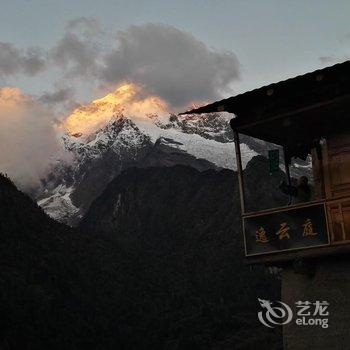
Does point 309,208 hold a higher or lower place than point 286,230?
higher

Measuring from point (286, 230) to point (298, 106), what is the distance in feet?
9.95

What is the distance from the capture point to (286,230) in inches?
595

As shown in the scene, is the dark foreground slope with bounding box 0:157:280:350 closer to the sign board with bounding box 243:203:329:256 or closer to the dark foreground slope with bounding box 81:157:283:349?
the dark foreground slope with bounding box 81:157:283:349

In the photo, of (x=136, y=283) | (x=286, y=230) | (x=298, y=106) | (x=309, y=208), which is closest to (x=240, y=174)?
(x=286, y=230)

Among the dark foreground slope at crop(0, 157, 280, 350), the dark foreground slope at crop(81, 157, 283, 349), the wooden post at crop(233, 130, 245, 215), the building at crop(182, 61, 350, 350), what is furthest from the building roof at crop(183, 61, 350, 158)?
the dark foreground slope at crop(81, 157, 283, 349)

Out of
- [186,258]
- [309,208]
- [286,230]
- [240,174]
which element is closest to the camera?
[309,208]

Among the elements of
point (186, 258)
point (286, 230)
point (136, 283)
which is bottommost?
point (136, 283)

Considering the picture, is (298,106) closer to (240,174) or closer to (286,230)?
(240,174)

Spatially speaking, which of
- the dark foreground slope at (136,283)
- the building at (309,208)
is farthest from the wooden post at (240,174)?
the dark foreground slope at (136,283)

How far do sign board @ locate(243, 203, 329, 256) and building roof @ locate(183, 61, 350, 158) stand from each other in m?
2.34

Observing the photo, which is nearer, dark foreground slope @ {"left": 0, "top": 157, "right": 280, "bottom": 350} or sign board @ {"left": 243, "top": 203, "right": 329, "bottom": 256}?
sign board @ {"left": 243, "top": 203, "right": 329, "bottom": 256}

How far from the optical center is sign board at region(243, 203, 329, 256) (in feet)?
47.8

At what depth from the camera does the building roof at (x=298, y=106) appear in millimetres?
14883

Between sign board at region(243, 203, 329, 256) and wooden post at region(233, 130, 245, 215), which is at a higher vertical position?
wooden post at region(233, 130, 245, 215)
